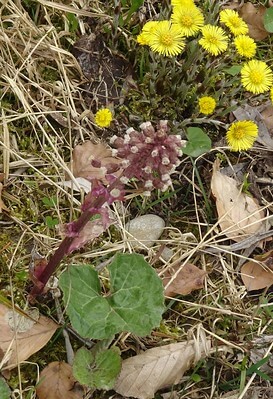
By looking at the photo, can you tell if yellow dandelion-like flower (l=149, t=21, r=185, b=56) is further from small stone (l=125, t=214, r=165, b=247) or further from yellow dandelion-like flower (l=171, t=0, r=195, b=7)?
small stone (l=125, t=214, r=165, b=247)

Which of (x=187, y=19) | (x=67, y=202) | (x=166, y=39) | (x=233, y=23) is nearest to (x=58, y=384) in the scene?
(x=67, y=202)

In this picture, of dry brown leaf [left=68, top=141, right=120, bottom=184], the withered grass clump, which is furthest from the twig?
dry brown leaf [left=68, top=141, right=120, bottom=184]

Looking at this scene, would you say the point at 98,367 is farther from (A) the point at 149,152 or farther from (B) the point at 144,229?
(A) the point at 149,152

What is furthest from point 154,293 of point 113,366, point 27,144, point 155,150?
point 27,144

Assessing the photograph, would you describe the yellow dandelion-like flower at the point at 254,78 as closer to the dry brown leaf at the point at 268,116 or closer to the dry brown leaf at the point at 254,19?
the dry brown leaf at the point at 268,116

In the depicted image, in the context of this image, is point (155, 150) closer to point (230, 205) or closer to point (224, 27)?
point (230, 205)

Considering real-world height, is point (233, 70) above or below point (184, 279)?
above

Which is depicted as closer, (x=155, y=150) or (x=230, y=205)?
(x=155, y=150)
